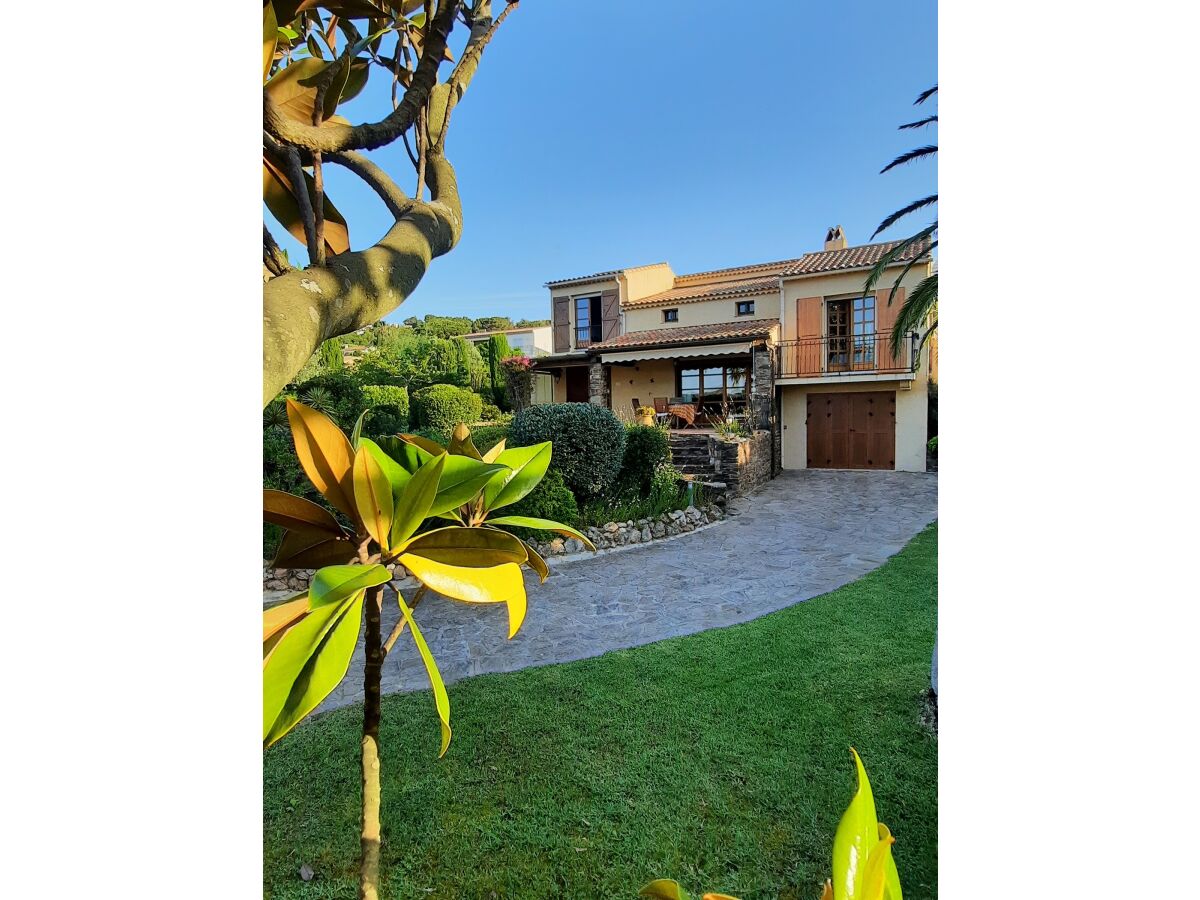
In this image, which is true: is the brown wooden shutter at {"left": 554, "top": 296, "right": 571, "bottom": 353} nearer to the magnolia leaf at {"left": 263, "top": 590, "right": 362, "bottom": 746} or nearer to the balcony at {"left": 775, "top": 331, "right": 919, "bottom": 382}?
the balcony at {"left": 775, "top": 331, "right": 919, "bottom": 382}

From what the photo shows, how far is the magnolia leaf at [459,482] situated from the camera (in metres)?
0.82

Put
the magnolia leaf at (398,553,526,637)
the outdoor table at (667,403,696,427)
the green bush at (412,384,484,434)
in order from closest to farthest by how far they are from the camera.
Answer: the magnolia leaf at (398,553,526,637)
the green bush at (412,384,484,434)
the outdoor table at (667,403,696,427)

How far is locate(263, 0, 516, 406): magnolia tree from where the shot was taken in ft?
2.66

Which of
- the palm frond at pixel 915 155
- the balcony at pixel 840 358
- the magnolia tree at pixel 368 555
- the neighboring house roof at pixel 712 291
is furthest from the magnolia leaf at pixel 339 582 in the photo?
the neighboring house roof at pixel 712 291

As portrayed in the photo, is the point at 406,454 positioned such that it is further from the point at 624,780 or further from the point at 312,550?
the point at 624,780

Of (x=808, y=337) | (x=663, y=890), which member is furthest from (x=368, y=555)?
(x=808, y=337)

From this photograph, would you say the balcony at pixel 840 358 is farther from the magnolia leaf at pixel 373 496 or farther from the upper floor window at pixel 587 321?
the magnolia leaf at pixel 373 496

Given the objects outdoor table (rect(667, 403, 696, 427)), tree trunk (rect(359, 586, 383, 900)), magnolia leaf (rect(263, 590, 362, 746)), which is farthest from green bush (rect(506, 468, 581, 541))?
outdoor table (rect(667, 403, 696, 427))

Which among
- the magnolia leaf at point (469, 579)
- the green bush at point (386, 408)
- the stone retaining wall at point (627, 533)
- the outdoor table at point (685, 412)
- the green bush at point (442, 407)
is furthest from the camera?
the outdoor table at point (685, 412)

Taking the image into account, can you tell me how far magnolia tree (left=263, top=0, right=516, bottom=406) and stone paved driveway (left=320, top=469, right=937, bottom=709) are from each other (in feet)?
9.46

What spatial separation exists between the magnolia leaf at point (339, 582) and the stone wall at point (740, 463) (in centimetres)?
950

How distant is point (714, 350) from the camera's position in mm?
13102

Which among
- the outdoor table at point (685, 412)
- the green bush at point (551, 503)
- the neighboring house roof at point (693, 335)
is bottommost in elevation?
the green bush at point (551, 503)
